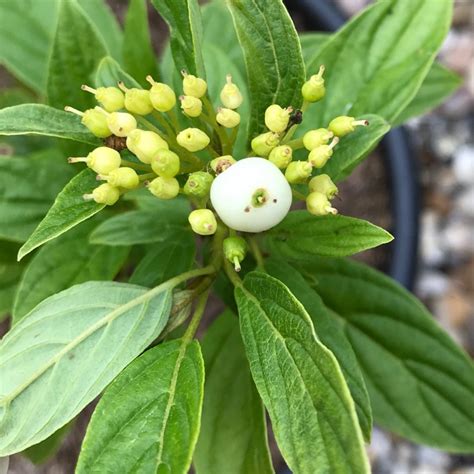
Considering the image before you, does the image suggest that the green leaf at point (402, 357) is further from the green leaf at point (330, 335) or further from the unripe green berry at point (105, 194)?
the unripe green berry at point (105, 194)

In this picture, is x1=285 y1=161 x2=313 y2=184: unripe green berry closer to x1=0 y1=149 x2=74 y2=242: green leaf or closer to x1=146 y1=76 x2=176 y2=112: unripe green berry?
x1=146 y1=76 x2=176 y2=112: unripe green berry

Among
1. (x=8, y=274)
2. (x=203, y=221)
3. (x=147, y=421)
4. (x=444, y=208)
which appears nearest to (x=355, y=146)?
(x=203, y=221)

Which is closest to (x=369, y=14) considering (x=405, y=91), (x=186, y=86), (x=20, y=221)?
(x=405, y=91)

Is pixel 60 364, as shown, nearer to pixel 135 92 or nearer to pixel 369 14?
pixel 135 92

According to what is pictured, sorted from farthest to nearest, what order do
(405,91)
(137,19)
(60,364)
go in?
(137,19), (405,91), (60,364)

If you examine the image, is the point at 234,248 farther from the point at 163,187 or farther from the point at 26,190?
the point at 26,190
